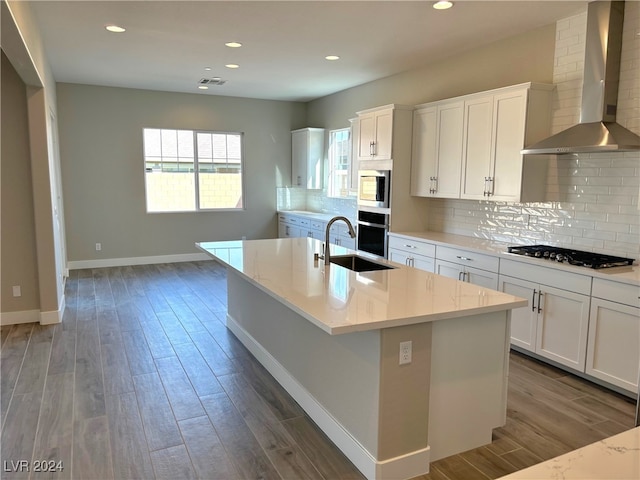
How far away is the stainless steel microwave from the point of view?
5.28 m

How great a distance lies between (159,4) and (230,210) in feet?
15.6

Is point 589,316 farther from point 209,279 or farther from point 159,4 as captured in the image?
point 209,279

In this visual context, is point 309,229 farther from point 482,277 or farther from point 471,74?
point 482,277

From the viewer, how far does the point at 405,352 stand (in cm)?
215

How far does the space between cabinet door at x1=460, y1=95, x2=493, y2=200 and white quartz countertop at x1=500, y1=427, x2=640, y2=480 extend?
351cm

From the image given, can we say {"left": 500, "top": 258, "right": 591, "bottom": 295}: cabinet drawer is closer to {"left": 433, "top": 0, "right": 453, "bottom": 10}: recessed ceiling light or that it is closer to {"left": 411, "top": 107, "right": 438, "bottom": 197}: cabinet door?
{"left": 411, "top": 107, "right": 438, "bottom": 197}: cabinet door

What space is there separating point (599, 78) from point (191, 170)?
6.22 meters

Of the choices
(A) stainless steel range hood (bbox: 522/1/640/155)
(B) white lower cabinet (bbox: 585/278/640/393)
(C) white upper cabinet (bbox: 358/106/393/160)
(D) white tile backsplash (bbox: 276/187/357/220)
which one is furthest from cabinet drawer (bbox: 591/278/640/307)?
(D) white tile backsplash (bbox: 276/187/357/220)

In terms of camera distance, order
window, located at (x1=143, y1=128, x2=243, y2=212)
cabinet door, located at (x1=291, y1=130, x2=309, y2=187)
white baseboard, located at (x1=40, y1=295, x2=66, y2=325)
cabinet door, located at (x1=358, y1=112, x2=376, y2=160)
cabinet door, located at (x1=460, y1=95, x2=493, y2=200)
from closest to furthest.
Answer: cabinet door, located at (x1=460, y1=95, x2=493, y2=200), white baseboard, located at (x1=40, y1=295, x2=66, y2=325), cabinet door, located at (x1=358, y1=112, x2=376, y2=160), window, located at (x1=143, y1=128, x2=243, y2=212), cabinet door, located at (x1=291, y1=130, x2=309, y2=187)

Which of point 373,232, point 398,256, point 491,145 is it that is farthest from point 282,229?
point 491,145

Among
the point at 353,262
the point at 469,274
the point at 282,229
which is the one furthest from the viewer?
the point at 282,229

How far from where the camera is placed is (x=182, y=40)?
4.59 metres

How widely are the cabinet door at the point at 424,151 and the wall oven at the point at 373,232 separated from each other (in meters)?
0.50

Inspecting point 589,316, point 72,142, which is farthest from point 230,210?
point 589,316
